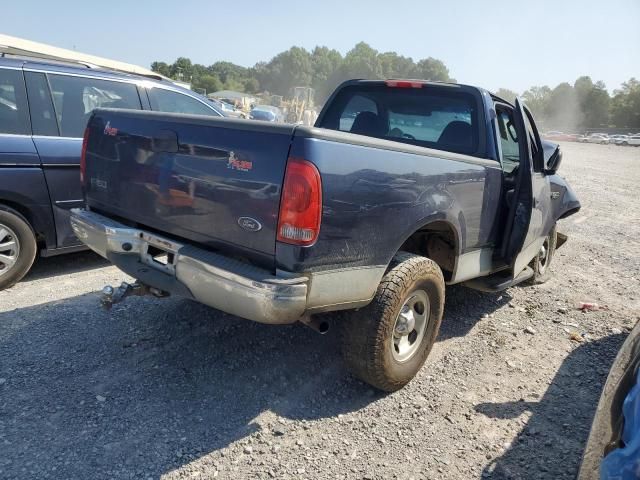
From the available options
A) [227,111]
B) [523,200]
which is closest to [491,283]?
[523,200]

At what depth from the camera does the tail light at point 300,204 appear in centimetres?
221

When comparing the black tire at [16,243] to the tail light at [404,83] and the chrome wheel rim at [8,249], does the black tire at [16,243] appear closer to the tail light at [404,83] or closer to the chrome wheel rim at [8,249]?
the chrome wheel rim at [8,249]

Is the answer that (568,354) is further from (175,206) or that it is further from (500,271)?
(175,206)

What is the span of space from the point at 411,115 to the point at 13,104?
344 centimetres

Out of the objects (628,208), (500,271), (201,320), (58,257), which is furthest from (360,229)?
(628,208)

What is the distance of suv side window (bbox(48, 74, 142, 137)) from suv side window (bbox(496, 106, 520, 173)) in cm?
363

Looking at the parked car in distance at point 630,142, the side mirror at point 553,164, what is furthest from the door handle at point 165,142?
the parked car in distance at point 630,142

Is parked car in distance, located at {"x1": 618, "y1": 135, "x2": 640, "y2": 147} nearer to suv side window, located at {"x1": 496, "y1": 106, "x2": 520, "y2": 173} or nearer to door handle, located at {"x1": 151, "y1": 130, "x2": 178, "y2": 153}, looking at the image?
suv side window, located at {"x1": 496, "y1": 106, "x2": 520, "y2": 173}

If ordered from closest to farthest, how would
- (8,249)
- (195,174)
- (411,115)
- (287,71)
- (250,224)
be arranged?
(250,224), (195,174), (8,249), (411,115), (287,71)

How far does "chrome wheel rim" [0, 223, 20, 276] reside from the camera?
160 inches

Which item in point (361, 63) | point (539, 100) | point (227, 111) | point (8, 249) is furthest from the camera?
point (361, 63)

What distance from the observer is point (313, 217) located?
88.7 inches

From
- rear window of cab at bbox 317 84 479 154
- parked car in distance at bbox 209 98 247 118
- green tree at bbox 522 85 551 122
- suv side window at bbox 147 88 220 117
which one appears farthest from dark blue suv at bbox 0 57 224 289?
green tree at bbox 522 85 551 122

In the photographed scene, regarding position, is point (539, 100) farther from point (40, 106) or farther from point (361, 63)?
point (40, 106)
